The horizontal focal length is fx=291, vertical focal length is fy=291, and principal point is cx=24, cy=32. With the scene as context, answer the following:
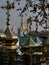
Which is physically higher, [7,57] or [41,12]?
[41,12]

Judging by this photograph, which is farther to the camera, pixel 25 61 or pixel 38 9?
pixel 25 61

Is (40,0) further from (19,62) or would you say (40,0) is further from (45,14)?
(19,62)

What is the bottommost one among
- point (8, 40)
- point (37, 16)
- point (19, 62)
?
point (8, 40)

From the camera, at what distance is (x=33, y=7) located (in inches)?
142

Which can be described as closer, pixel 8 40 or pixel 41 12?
pixel 41 12

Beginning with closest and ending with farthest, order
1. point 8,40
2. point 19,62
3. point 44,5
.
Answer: point 44,5 < point 19,62 < point 8,40

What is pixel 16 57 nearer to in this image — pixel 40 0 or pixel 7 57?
pixel 7 57

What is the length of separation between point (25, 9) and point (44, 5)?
276 millimetres

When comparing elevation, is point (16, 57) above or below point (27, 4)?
below

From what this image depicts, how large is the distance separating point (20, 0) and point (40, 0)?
0.89ft

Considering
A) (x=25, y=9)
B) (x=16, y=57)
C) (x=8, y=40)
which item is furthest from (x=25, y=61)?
(x=25, y=9)

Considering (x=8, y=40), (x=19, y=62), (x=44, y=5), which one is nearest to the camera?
(x=44, y=5)

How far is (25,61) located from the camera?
8.98 m

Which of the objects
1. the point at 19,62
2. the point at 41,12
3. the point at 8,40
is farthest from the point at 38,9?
the point at 8,40
